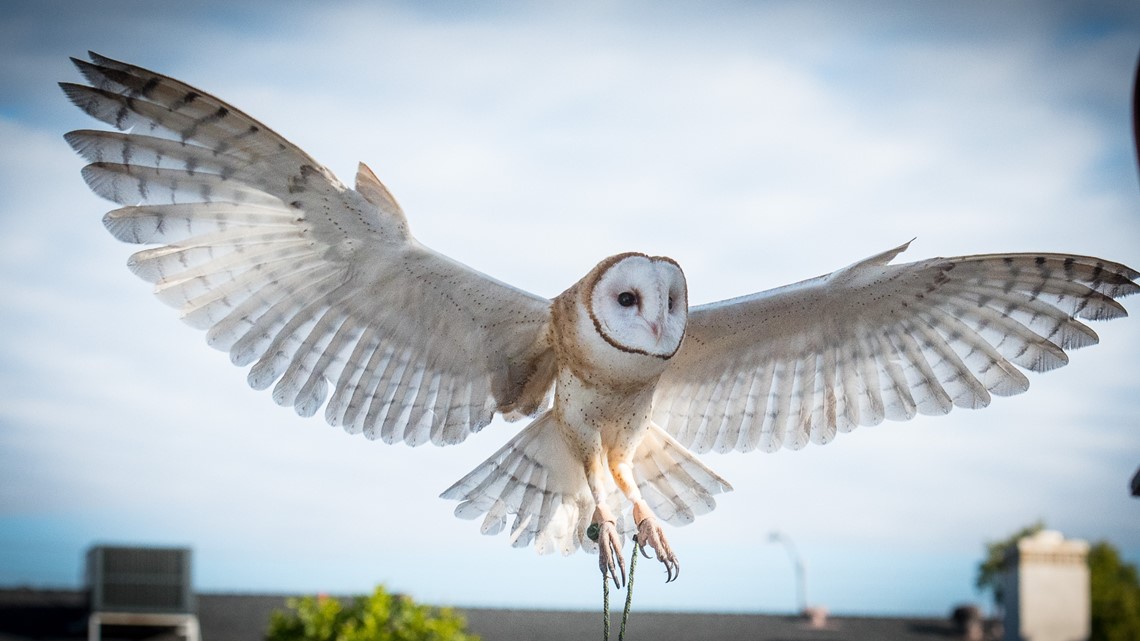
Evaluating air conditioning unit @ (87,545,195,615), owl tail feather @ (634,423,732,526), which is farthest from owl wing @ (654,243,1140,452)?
air conditioning unit @ (87,545,195,615)

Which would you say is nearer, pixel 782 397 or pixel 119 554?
pixel 782 397

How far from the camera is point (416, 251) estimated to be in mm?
4344

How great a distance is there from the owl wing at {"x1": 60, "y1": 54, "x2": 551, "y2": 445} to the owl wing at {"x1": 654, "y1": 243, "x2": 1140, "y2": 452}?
0.80 m

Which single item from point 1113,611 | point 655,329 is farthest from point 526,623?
point 1113,611

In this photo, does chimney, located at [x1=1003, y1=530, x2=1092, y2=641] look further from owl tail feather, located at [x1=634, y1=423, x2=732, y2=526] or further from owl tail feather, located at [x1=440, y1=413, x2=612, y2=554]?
owl tail feather, located at [x1=440, y1=413, x2=612, y2=554]

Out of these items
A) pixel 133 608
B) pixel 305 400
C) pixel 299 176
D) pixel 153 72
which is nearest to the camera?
pixel 153 72

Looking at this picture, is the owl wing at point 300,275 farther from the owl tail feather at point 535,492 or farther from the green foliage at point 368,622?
the green foliage at point 368,622

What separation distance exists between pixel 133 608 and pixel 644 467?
28.5ft

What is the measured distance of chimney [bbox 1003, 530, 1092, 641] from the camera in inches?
507

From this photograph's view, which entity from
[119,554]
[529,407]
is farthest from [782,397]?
[119,554]

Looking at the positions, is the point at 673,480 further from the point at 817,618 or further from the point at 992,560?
the point at 992,560

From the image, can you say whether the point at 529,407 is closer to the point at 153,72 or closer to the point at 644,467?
the point at 644,467

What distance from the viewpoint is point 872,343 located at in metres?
4.94

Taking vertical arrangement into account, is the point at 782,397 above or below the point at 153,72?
below
